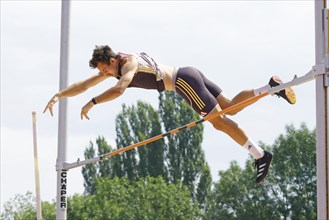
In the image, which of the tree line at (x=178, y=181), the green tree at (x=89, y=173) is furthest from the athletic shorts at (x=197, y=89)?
the green tree at (x=89, y=173)

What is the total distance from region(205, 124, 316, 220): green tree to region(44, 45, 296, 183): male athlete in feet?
107

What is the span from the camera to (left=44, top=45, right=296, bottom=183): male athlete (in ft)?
29.4

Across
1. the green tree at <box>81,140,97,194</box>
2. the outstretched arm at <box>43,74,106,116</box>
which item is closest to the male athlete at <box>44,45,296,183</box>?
the outstretched arm at <box>43,74,106,116</box>

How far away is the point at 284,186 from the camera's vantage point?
42.9 m

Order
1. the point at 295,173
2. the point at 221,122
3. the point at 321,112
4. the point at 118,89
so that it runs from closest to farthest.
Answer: the point at 321,112 < the point at 118,89 < the point at 221,122 < the point at 295,173

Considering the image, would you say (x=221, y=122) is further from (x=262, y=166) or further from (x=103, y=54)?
(x=103, y=54)

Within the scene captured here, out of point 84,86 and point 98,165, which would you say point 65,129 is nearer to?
point 84,86

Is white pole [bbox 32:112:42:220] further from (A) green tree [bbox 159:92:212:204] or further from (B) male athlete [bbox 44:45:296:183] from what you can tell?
(A) green tree [bbox 159:92:212:204]

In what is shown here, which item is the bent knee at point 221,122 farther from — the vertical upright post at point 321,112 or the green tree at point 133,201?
the green tree at point 133,201

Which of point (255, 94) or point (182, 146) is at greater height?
point (182, 146)

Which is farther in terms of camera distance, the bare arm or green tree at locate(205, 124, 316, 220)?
green tree at locate(205, 124, 316, 220)

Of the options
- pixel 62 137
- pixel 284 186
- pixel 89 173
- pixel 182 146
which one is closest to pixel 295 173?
pixel 284 186

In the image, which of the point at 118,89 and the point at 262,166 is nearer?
the point at 118,89

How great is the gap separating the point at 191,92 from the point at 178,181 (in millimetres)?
36287
